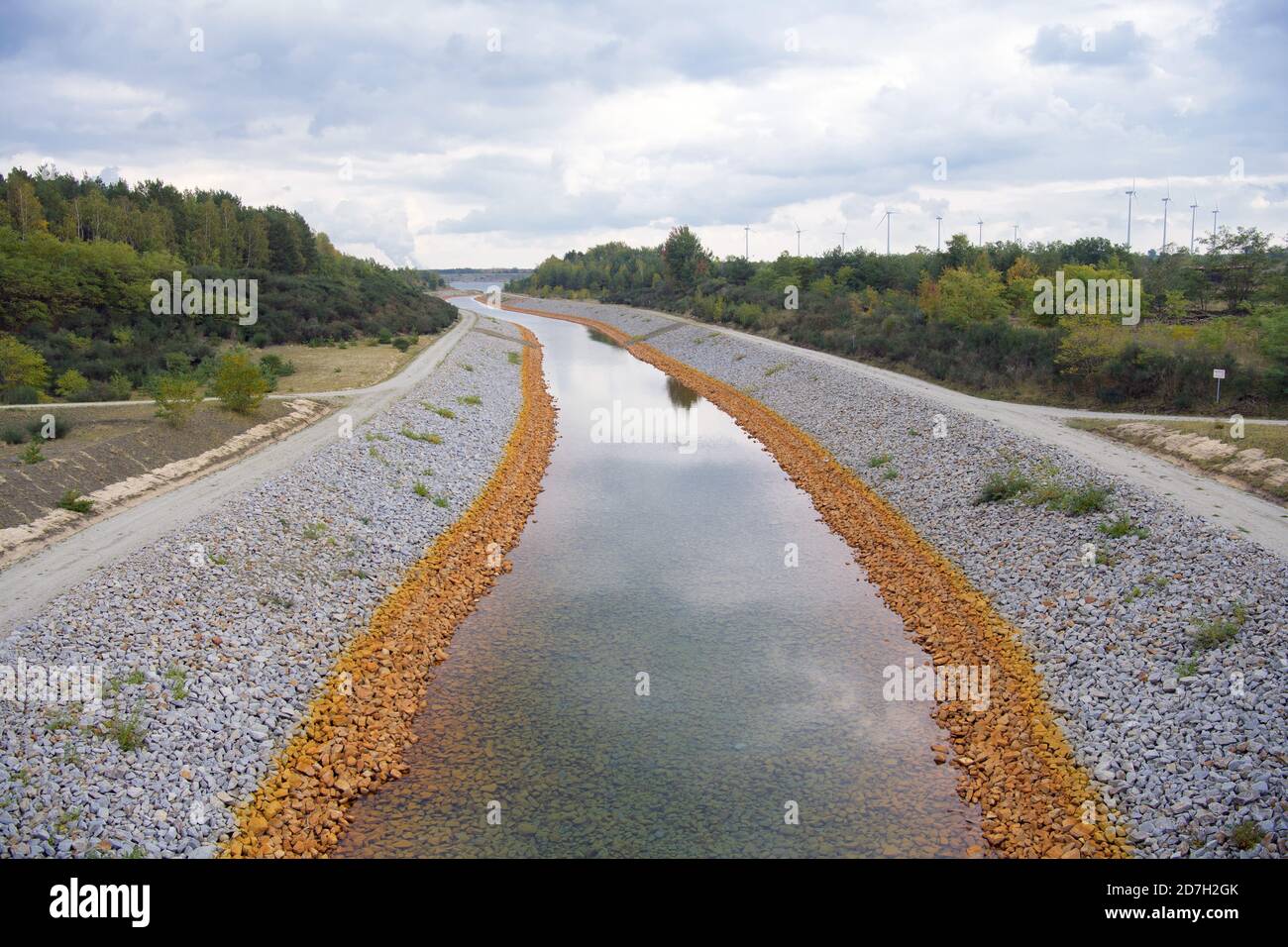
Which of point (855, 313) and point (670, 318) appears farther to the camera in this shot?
point (670, 318)

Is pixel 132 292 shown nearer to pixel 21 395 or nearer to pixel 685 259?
pixel 21 395

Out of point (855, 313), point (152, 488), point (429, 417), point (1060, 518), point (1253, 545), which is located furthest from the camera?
point (855, 313)

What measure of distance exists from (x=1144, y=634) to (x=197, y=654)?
14.0 m

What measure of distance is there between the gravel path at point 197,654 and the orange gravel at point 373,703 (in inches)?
12.0

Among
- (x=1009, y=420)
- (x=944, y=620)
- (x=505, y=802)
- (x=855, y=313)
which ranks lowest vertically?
(x=505, y=802)

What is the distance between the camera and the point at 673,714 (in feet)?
41.7

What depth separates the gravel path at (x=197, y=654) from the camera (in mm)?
9102

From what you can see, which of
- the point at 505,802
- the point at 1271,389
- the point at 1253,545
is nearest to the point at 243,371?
the point at 505,802

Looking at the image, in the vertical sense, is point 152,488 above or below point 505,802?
above

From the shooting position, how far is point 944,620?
15.8 metres

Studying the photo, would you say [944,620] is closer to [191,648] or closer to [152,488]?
[191,648]

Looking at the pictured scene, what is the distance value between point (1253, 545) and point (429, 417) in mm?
25238

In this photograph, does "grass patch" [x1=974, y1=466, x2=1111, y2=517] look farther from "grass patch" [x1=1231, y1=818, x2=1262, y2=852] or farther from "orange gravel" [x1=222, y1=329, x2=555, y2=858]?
"orange gravel" [x1=222, y1=329, x2=555, y2=858]

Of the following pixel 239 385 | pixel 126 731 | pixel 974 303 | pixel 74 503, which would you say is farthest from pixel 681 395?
pixel 126 731
